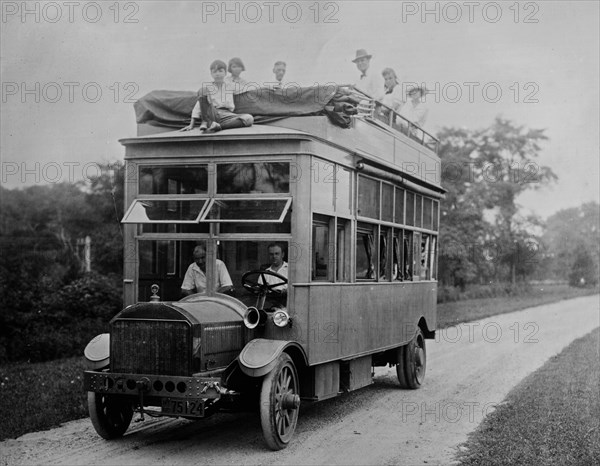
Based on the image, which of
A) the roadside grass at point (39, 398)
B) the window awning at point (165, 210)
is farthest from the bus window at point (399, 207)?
the roadside grass at point (39, 398)

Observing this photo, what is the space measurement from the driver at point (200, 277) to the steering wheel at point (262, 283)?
0.66ft

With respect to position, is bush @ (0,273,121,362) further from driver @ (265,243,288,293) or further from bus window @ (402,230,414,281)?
driver @ (265,243,288,293)

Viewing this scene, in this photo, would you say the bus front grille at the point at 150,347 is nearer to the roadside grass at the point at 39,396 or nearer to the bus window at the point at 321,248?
the roadside grass at the point at 39,396

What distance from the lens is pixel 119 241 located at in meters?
20.6

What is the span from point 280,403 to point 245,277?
140 centimetres

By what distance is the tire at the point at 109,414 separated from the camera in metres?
7.17

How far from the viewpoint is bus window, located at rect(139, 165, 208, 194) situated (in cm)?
801

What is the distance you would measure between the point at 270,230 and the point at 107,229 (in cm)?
1435

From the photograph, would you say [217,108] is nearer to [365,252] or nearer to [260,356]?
[365,252]

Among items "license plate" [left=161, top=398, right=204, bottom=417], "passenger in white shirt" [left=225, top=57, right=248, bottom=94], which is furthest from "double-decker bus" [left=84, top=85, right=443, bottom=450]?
"passenger in white shirt" [left=225, top=57, right=248, bottom=94]

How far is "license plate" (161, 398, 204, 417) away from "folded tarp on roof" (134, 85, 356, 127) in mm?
3179

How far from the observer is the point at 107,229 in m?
21.3
